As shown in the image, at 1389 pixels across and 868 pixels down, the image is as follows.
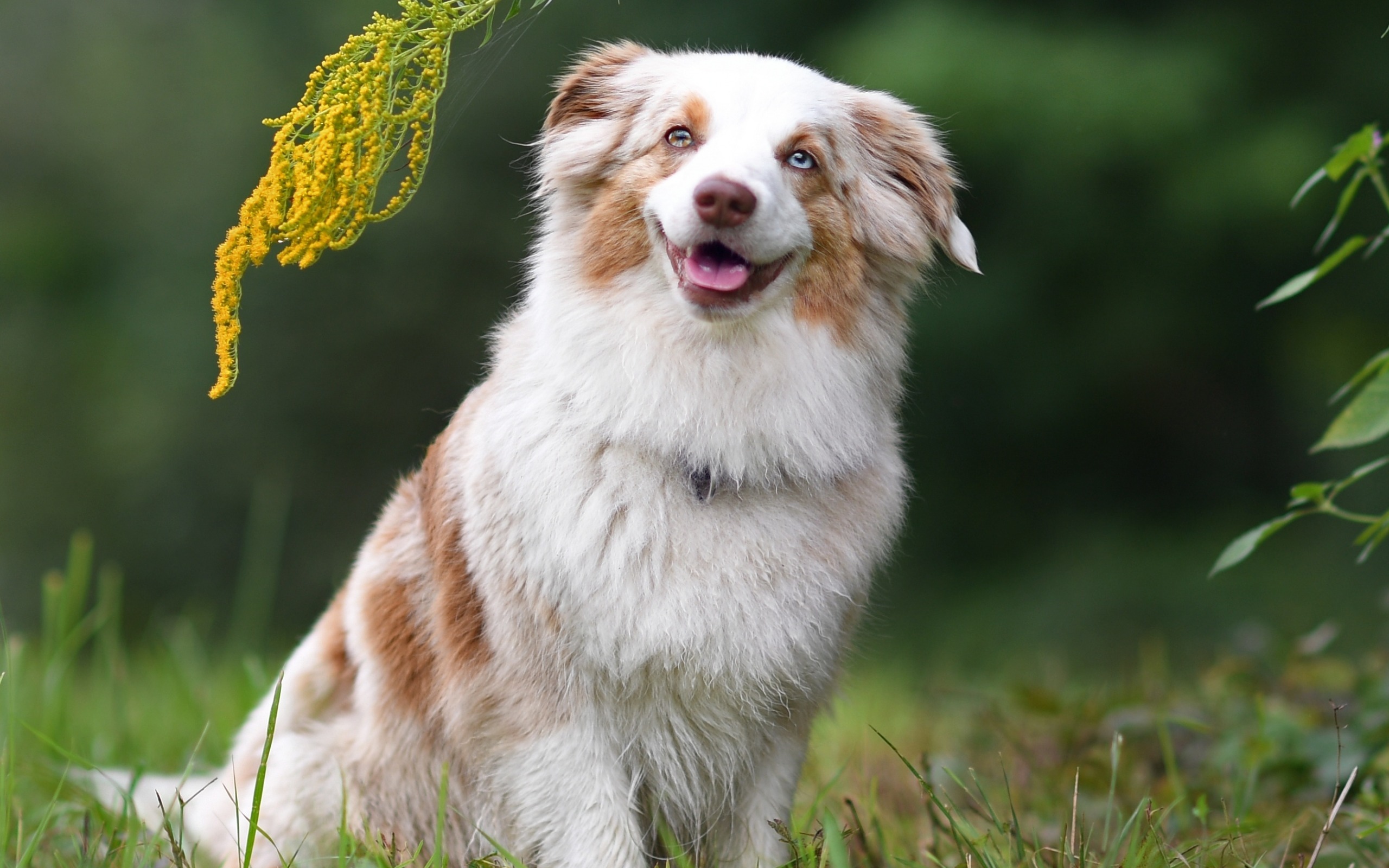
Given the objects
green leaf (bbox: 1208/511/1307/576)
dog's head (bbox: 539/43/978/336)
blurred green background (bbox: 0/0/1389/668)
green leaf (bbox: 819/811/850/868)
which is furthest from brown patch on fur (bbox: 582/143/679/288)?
blurred green background (bbox: 0/0/1389/668)

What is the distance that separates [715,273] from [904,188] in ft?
1.92

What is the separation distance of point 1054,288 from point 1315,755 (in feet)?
12.6

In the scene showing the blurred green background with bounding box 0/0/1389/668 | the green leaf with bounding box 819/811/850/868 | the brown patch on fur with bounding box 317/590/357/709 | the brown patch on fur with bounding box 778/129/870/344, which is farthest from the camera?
the blurred green background with bounding box 0/0/1389/668

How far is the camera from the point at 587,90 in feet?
9.51

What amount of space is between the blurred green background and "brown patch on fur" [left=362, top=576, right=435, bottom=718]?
10.1 ft

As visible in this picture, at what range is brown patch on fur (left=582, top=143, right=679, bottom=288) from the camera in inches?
104

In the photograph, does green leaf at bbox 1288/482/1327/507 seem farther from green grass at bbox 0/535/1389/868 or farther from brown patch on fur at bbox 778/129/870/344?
brown patch on fur at bbox 778/129/870/344

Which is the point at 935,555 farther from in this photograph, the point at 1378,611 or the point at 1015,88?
the point at 1015,88

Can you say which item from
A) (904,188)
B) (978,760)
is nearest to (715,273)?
(904,188)

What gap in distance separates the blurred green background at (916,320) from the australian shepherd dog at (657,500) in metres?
3.09

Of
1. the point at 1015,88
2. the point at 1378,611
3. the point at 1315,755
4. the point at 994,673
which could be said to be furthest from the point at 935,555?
the point at 1315,755

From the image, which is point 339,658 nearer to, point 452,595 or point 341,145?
point 452,595

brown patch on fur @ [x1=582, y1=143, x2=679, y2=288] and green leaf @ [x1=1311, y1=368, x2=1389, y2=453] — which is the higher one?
brown patch on fur @ [x1=582, y1=143, x2=679, y2=288]

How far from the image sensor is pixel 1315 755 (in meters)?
3.32
